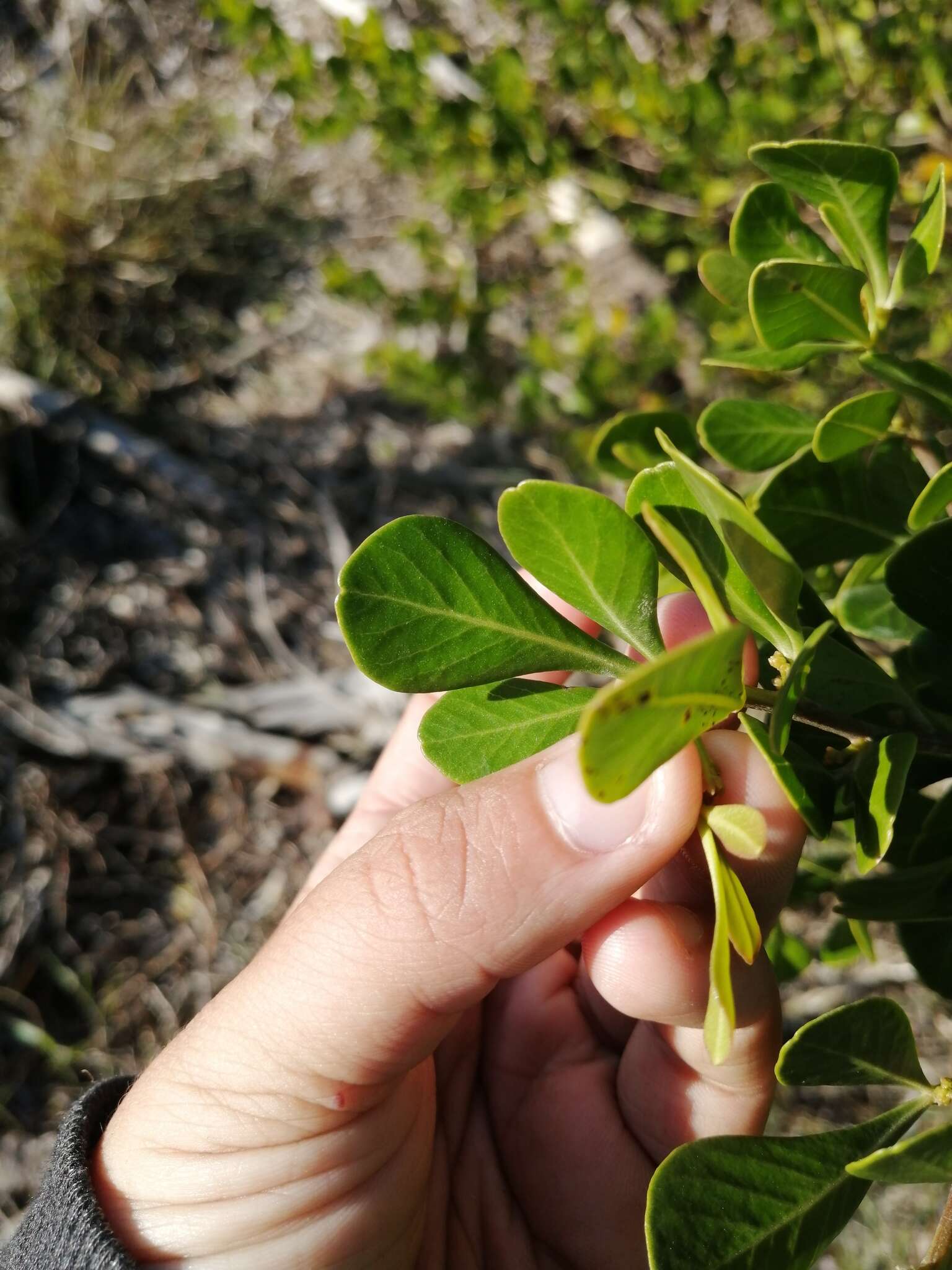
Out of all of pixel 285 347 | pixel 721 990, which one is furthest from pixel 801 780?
pixel 285 347

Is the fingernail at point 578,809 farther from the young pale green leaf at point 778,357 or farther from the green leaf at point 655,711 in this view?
the young pale green leaf at point 778,357

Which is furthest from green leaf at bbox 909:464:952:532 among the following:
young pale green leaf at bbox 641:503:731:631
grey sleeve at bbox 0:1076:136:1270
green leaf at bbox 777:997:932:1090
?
grey sleeve at bbox 0:1076:136:1270

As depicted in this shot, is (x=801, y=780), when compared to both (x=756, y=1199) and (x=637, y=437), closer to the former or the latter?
(x=756, y=1199)

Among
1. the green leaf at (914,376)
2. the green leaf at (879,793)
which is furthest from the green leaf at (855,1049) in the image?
the green leaf at (914,376)

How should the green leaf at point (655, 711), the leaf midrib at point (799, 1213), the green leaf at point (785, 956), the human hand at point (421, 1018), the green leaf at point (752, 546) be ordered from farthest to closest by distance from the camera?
the green leaf at point (785, 956) < the human hand at point (421, 1018) < the leaf midrib at point (799, 1213) < the green leaf at point (752, 546) < the green leaf at point (655, 711)

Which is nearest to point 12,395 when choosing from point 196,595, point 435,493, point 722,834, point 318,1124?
point 196,595
